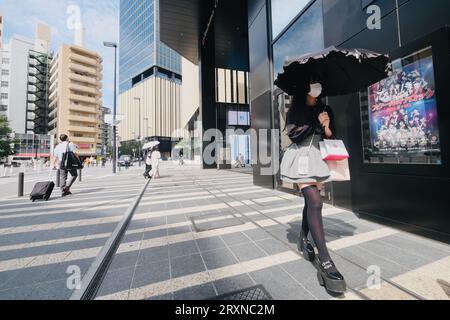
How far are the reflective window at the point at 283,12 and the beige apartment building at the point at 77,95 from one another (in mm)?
70304

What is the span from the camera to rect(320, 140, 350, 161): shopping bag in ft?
6.52

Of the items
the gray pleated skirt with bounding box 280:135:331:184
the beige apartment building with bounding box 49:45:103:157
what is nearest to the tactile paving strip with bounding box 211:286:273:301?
the gray pleated skirt with bounding box 280:135:331:184

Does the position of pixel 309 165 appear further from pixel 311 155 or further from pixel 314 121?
pixel 314 121

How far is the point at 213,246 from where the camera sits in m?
3.03

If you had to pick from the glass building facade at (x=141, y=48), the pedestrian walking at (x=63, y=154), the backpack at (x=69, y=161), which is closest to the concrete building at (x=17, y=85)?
the glass building facade at (x=141, y=48)

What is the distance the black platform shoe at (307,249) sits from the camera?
2.42m

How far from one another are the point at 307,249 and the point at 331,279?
0.64 meters

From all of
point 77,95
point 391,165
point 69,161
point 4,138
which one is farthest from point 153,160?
point 77,95

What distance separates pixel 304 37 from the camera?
595 centimetres

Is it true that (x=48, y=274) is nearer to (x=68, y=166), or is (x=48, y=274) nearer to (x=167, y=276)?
(x=167, y=276)

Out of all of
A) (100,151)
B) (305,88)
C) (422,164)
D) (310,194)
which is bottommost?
(310,194)

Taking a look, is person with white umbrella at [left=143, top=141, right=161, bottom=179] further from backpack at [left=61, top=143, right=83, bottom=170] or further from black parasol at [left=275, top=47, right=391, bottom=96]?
black parasol at [left=275, top=47, right=391, bottom=96]
